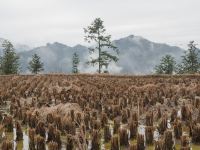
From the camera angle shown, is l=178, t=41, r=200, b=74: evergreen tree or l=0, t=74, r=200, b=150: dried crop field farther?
l=178, t=41, r=200, b=74: evergreen tree

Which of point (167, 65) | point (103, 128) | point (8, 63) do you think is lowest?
point (103, 128)

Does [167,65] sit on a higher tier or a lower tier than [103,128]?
higher

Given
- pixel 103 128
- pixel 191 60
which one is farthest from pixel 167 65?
pixel 103 128

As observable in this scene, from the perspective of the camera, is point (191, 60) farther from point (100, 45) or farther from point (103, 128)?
→ point (103, 128)

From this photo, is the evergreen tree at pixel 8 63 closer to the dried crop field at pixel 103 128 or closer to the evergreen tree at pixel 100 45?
the evergreen tree at pixel 100 45

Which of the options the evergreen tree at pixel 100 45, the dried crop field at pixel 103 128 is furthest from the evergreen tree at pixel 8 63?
the dried crop field at pixel 103 128

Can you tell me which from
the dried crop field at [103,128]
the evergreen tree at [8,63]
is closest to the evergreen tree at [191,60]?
the evergreen tree at [8,63]

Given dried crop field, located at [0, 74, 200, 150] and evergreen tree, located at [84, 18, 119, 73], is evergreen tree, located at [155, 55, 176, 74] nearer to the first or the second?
evergreen tree, located at [84, 18, 119, 73]

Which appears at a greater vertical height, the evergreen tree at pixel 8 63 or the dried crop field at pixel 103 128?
the evergreen tree at pixel 8 63

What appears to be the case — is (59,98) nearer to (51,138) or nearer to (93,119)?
(93,119)

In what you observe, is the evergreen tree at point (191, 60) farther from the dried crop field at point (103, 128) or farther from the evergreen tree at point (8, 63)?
the dried crop field at point (103, 128)

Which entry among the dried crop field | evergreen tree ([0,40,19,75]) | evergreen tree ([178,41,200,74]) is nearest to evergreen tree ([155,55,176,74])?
evergreen tree ([178,41,200,74])

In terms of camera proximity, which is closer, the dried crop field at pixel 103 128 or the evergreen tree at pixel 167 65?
the dried crop field at pixel 103 128

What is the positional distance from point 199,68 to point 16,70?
91.9 feet
